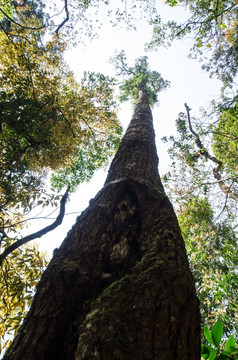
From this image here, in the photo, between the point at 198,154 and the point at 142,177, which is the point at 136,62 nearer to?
the point at 198,154

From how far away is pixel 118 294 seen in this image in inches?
44.6

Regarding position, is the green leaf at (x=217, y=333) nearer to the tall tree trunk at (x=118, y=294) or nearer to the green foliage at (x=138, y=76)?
the tall tree trunk at (x=118, y=294)

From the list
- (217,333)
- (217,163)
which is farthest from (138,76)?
(217,333)

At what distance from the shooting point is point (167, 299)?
3.49 feet

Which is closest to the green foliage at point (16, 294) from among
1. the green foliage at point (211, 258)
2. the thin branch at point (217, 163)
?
the green foliage at point (211, 258)

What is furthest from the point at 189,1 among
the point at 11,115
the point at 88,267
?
the point at 88,267

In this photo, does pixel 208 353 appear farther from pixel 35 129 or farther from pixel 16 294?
pixel 35 129

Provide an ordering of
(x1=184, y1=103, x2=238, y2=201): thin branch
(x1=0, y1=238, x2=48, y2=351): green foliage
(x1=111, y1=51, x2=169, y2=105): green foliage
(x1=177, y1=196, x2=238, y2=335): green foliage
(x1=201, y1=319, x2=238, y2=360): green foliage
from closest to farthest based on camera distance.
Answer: (x1=201, y1=319, x2=238, y2=360): green foliage, (x1=0, y1=238, x2=48, y2=351): green foliage, (x1=177, y1=196, x2=238, y2=335): green foliage, (x1=184, y1=103, x2=238, y2=201): thin branch, (x1=111, y1=51, x2=169, y2=105): green foliage

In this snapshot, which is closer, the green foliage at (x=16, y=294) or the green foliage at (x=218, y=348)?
the green foliage at (x=218, y=348)

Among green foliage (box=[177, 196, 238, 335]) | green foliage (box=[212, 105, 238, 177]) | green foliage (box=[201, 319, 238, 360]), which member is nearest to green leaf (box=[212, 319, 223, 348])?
green foliage (box=[201, 319, 238, 360])

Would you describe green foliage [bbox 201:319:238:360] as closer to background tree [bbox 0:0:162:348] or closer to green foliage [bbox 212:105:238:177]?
background tree [bbox 0:0:162:348]

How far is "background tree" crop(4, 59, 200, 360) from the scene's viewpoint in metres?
0.94

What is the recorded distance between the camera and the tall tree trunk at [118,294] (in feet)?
3.08

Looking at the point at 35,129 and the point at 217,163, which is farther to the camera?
the point at 217,163
